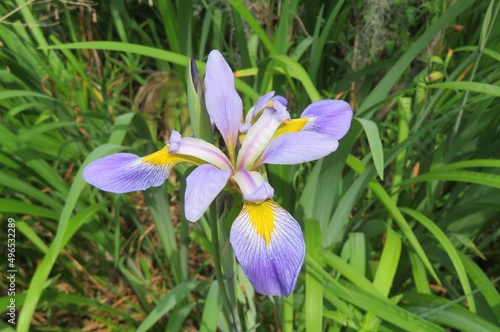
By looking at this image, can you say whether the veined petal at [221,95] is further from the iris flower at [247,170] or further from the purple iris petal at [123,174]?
the purple iris petal at [123,174]

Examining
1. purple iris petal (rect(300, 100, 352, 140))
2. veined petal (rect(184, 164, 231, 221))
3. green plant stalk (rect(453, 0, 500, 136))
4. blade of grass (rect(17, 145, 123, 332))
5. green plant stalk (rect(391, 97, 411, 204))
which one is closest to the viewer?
veined petal (rect(184, 164, 231, 221))

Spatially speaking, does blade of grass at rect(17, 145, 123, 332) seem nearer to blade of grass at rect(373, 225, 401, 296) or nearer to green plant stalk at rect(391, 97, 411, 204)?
blade of grass at rect(373, 225, 401, 296)

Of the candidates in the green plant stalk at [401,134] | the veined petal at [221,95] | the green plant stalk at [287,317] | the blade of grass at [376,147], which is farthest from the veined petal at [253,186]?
the green plant stalk at [401,134]

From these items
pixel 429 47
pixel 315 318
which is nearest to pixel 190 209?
pixel 315 318

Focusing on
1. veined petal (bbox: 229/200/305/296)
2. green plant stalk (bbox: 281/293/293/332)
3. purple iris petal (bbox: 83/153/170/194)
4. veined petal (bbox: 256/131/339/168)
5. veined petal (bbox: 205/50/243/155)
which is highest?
veined petal (bbox: 205/50/243/155)

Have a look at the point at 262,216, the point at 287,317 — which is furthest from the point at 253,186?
the point at 287,317

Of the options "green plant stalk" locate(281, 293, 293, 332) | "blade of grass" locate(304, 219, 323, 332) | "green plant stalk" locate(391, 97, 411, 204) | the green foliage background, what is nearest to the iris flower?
the green foliage background
